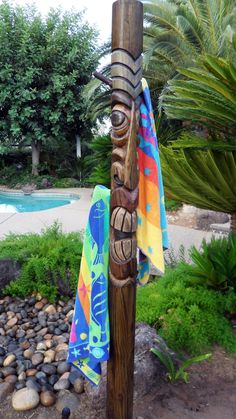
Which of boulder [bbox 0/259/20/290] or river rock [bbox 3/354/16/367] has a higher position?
boulder [bbox 0/259/20/290]

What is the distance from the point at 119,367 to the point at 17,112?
11988 millimetres

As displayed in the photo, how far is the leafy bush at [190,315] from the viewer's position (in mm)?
2377

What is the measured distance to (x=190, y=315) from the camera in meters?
2.47

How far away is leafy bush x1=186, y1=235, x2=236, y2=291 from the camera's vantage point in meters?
2.74

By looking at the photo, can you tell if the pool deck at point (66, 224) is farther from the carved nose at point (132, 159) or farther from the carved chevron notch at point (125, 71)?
the carved chevron notch at point (125, 71)

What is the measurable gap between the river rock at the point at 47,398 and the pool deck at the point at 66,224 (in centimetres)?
296

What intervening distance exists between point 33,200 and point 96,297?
10.6m

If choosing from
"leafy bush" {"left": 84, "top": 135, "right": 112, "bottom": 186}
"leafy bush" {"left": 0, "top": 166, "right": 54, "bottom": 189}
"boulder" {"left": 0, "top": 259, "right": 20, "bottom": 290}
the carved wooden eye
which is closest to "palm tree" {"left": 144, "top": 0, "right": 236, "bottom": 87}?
"leafy bush" {"left": 84, "top": 135, "right": 112, "bottom": 186}

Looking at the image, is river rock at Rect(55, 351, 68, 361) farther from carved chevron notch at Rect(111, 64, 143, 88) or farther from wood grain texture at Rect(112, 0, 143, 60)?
wood grain texture at Rect(112, 0, 143, 60)

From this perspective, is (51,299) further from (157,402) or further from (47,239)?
(157,402)

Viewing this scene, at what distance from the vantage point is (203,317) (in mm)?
2471

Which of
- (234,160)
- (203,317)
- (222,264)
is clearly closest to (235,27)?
(234,160)

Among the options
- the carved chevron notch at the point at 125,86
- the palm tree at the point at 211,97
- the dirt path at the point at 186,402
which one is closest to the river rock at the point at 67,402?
the dirt path at the point at 186,402

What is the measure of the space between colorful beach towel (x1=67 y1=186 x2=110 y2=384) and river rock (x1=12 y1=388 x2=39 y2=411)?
62 centimetres
